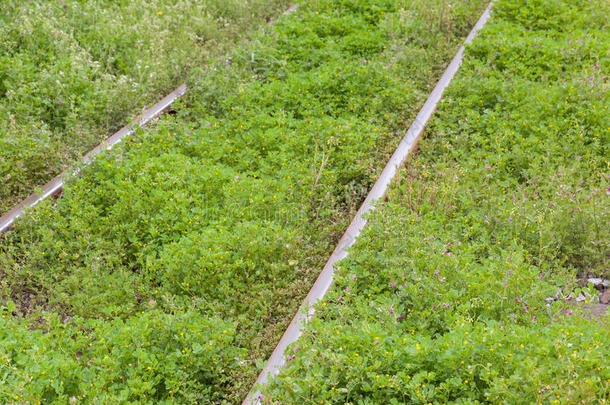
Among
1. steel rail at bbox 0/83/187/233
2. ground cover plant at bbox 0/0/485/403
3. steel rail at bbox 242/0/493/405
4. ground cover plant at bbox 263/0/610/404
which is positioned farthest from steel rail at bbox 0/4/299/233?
ground cover plant at bbox 263/0/610/404

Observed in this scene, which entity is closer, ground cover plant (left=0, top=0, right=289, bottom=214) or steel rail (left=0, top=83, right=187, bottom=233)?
steel rail (left=0, top=83, right=187, bottom=233)

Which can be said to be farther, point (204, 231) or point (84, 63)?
point (84, 63)

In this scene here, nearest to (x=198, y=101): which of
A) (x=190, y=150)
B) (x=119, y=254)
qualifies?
(x=190, y=150)

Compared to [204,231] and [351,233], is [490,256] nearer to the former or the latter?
[351,233]

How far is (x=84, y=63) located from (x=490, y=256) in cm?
567

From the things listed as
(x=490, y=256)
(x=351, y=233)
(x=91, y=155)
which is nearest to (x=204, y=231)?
(x=351, y=233)

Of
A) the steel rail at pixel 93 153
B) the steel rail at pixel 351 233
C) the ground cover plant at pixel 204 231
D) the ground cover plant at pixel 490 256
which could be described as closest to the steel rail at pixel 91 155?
the steel rail at pixel 93 153

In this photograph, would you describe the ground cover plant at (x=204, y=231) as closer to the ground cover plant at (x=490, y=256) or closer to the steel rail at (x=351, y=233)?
the steel rail at (x=351, y=233)

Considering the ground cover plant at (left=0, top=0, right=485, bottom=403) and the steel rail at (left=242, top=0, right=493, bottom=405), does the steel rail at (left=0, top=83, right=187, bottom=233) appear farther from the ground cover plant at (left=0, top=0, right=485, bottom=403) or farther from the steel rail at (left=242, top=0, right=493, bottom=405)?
the steel rail at (left=242, top=0, right=493, bottom=405)

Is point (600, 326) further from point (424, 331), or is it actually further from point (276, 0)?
point (276, 0)

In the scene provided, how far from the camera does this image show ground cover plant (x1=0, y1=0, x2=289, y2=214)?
21.2 feet

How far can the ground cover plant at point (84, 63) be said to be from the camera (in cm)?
646

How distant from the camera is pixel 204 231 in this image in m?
5.42

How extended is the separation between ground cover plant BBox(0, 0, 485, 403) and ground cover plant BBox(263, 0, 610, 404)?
603mm
